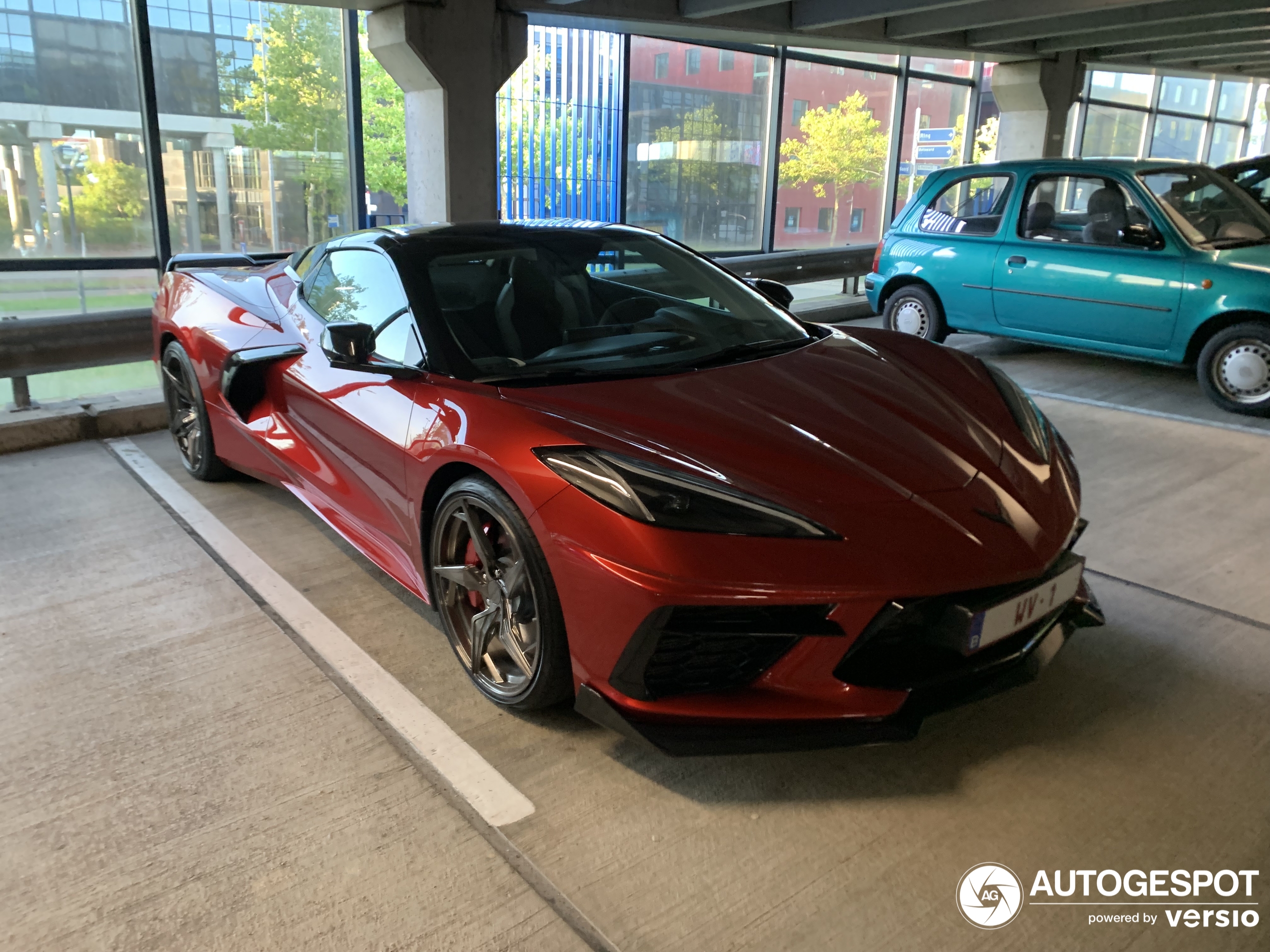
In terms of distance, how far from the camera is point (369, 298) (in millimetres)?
3213

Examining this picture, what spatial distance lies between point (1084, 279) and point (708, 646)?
556 cm

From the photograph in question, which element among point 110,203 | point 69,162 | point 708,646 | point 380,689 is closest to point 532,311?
point 380,689

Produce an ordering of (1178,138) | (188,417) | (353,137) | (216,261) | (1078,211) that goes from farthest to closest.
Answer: (1178,138) → (353,137) → (1078,211) → (216,261) → (188,417)

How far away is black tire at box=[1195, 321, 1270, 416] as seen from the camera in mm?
5910

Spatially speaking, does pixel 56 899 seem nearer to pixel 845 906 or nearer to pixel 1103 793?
pixel 845 906

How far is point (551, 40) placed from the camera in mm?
11680

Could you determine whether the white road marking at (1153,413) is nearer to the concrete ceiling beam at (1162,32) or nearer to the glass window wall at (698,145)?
the concrete ceiling beam at (1162,32)

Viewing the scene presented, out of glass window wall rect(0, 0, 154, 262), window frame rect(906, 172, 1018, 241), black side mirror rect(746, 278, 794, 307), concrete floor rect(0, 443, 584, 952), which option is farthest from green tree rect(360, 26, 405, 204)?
concrete floor rect(0, 443, 584, 952)

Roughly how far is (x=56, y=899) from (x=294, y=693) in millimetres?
852

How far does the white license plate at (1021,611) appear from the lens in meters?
2.13

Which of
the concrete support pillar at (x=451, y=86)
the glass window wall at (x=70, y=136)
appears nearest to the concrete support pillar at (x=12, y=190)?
the glass window wall at (x=70, y=136)

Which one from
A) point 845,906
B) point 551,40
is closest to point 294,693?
point 845,906

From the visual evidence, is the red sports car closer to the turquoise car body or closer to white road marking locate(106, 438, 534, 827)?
white road marking locate(106, 438, 534, 827)

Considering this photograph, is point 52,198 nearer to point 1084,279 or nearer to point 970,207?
point 970,207
